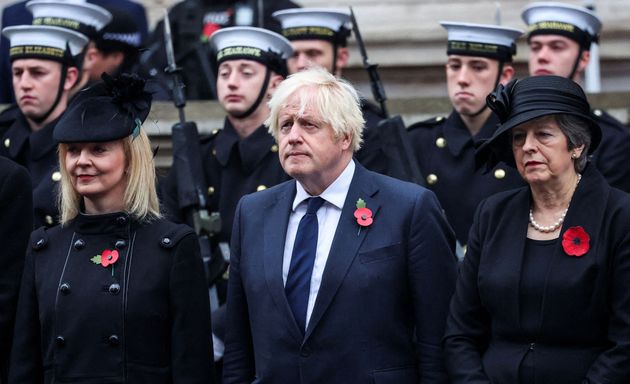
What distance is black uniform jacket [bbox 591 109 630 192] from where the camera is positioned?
8.38 meters

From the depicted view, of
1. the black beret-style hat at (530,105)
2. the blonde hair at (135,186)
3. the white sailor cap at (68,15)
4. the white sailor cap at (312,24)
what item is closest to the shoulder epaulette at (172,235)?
the blonde hair at (135,186)

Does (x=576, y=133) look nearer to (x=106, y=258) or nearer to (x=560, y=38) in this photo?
(x=106, y=258)

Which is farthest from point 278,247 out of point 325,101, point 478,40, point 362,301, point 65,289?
point 478,40

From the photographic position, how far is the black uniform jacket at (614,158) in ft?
27.5

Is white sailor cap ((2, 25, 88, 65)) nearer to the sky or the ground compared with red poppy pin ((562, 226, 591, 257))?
nearer to the sky

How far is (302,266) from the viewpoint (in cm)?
662

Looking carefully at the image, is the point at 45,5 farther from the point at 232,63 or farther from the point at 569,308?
the point at 569,308

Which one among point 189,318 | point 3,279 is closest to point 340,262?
point 189,318

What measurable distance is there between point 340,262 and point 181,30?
16.2 feet

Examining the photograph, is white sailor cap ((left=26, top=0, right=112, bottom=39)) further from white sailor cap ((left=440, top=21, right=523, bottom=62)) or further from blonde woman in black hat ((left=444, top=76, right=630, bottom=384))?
blonde woman in black hat ((left=444, top=76, right=630, bottom=384))

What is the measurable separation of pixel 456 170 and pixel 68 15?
2666 millimetres

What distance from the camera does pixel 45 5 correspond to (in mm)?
9688

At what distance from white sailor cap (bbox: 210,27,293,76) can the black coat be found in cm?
206

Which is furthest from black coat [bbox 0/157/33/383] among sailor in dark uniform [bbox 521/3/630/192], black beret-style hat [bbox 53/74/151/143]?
sailor in dark uniform [bbox 521/3/630/192]
